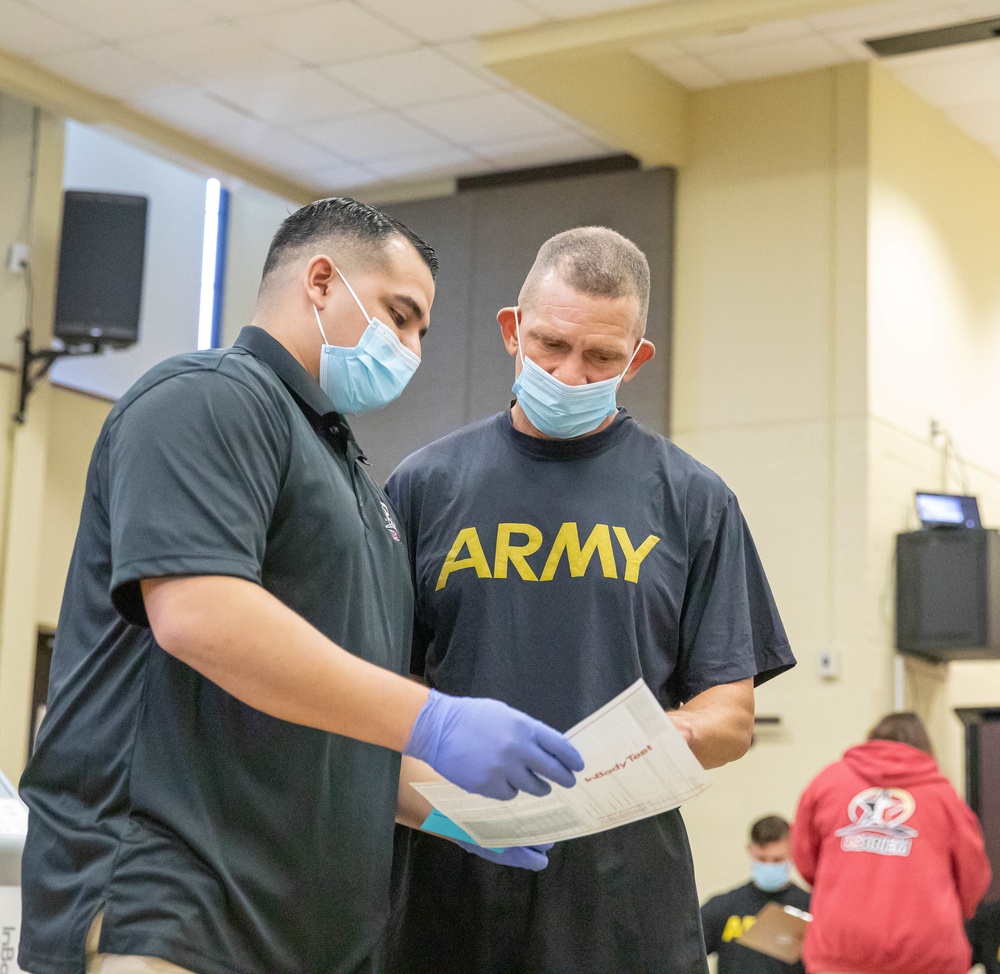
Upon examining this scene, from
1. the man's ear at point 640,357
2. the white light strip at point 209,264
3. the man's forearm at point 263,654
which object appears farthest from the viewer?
the white light strip at point 209,264

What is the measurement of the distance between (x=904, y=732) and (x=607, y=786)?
12.7 ft

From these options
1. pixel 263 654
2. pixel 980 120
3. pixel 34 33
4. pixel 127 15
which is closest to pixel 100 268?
pixel 34 33

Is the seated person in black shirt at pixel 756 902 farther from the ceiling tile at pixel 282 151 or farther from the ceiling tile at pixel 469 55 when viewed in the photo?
the ceiling tile at pixel 282 151

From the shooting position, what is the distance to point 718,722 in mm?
2100

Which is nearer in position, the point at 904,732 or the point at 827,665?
the point at 904,732

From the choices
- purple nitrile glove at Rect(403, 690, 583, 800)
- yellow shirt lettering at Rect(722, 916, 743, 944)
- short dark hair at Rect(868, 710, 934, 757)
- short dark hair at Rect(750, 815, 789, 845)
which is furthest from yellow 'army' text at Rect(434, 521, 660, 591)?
short dark hair at Rect(750, 815, 789, 845)

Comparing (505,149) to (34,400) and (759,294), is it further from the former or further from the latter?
(34,400)

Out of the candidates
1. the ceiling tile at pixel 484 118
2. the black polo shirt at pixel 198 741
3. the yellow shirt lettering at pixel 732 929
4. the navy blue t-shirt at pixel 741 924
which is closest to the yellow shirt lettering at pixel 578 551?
the black polo shirt at pixel 198 741

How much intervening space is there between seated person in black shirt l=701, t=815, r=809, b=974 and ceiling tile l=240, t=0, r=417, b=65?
379 cm

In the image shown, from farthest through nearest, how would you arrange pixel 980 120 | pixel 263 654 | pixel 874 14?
pixel 980 120 < pixel 874 14 < pixel 263 654

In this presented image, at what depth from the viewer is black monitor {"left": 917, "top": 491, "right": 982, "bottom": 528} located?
24.0 ft

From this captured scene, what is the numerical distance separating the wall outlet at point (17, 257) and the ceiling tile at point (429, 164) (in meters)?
2.00

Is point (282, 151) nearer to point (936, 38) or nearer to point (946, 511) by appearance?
point (936, 38)

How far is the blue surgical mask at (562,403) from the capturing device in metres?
2.29
